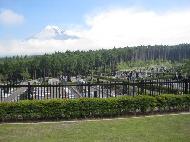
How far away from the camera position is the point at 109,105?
15.7m

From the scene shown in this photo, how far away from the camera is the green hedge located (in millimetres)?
15070

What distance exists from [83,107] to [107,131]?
3.48 metres

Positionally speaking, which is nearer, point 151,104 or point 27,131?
point 27,131

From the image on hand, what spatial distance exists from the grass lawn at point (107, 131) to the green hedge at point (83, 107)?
1.15 meters

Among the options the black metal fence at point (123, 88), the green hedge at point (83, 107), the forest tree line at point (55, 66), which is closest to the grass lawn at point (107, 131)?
the green hedge at point (83, 107)

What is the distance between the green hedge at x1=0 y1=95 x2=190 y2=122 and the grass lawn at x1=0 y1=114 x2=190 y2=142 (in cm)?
115

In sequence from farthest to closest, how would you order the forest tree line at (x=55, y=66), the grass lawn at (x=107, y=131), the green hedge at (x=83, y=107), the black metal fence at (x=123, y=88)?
the forest tree line at (x=55, y=66) < the black metal fence at (x=123, y=88) < the green hedge at (x=83, y=107) < the grass lawn at (x=107, y=131)

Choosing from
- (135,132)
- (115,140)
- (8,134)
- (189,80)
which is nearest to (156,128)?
→ (135,132)

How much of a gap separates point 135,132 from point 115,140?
1260mm

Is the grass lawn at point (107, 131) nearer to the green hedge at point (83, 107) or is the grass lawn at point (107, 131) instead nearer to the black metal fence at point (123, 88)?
the green hedge at point (83, 107)

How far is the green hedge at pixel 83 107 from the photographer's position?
15.1 m

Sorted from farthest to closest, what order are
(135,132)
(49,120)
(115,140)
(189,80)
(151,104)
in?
1. (189,80)
2. (151,104)
3. (49,120)
4. (135,132)
5. (115,140)

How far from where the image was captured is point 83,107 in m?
15.5

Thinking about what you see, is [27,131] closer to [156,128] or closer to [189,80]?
[156,128]
